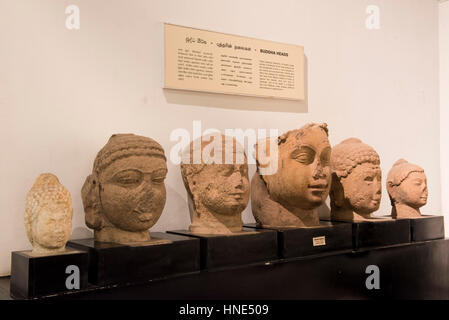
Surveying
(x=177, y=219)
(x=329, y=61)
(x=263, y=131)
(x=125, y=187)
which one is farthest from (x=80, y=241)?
(x=329, y=61)

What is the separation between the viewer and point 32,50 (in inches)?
108

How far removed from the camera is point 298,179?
118 inches

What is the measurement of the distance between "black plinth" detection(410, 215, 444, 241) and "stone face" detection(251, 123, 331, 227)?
945mm

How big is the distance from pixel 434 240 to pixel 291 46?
187 centimetres

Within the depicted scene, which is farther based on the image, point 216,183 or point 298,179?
point 298,179

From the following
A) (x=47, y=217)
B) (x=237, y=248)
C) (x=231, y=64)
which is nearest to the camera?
(x=47, y=217)

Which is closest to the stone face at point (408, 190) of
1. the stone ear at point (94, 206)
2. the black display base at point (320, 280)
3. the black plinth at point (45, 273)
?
the black display base at point (320, 280)

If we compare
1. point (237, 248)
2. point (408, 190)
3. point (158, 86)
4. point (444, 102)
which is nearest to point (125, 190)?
point (237, 248)

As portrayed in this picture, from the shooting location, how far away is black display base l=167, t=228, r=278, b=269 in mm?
2654

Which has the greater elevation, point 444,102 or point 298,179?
point 444,102

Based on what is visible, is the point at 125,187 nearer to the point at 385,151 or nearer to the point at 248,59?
the point at 248,59

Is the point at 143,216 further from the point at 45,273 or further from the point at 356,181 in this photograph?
the point at 356,181

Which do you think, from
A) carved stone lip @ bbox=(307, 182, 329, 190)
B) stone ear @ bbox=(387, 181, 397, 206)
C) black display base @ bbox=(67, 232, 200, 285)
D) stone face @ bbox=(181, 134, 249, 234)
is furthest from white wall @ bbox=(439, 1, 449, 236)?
black display base @ bbox=(67, 232, 200, 285)

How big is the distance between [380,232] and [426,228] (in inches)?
20.0
